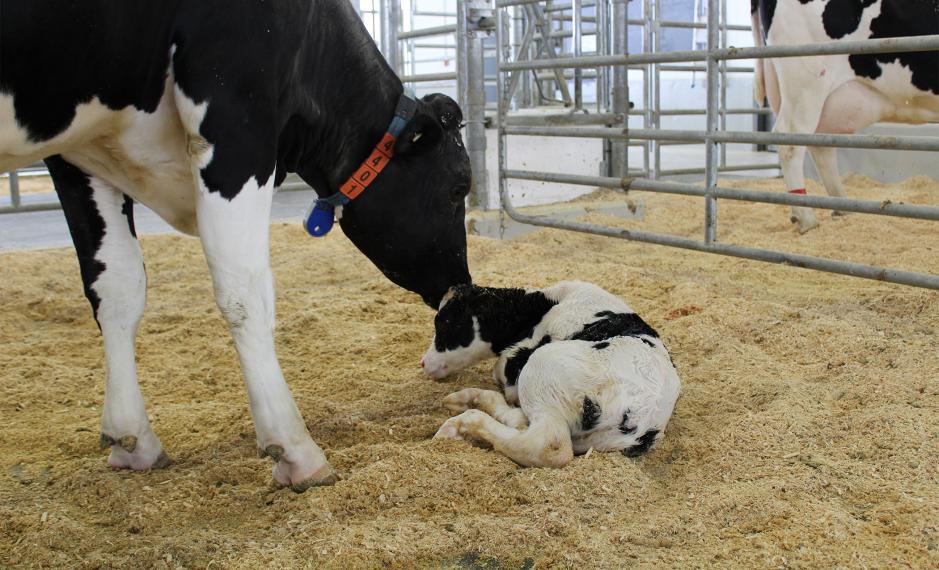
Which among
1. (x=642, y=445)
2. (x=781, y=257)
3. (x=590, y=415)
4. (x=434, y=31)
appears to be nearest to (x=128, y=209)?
(x=590, y=415)

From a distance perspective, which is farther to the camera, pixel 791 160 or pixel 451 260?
pixel 791 160

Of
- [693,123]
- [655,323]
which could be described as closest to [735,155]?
[693,123]

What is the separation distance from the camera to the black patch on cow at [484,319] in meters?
3.16

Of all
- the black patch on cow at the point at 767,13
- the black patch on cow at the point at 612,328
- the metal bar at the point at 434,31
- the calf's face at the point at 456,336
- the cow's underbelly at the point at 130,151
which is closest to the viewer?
the cow's underbelly at the point at 130,151

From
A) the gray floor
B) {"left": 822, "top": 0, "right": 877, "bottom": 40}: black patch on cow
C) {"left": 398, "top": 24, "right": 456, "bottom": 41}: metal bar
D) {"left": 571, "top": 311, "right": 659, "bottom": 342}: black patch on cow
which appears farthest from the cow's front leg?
{"left": 398, "top": 24, "right": 456, "bottom": 41}: metal bar

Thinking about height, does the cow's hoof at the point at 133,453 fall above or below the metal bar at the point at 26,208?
below

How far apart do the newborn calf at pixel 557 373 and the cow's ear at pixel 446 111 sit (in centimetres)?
58

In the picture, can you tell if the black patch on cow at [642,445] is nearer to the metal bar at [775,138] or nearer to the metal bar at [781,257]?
the metal bar at [781,257]

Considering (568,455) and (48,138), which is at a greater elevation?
(48,138)

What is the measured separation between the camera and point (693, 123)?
1573cm

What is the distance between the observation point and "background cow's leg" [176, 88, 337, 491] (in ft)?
6.89

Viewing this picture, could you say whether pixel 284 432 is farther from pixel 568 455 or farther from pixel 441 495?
pixel 568 455

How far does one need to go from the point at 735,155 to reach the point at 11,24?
11.7 meters

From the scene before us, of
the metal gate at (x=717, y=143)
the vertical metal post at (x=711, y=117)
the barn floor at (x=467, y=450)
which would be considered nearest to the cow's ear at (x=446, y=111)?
the barn floor at (x=467, y=450)
